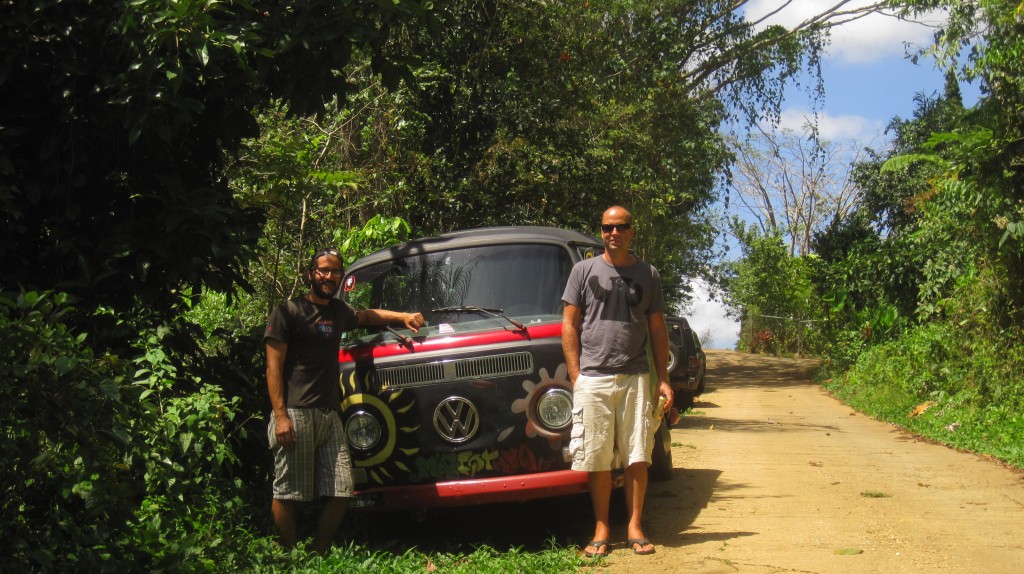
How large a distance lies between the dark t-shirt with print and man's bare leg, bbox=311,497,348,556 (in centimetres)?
60

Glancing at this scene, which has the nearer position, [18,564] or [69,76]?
[18,564]

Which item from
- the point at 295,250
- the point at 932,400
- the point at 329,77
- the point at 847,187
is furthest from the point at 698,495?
the point at 847,187

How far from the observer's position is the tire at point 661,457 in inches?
339

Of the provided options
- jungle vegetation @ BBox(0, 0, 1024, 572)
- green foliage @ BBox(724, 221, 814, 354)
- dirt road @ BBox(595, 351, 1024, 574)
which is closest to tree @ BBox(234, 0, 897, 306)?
jungle vegetation @ BBox(0, 0, 1024, 572)

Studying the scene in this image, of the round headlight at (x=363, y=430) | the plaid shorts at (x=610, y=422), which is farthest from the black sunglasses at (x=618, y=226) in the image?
the round headlight at (x=363, y=430)

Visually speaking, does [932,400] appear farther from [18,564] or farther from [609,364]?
[18,564]

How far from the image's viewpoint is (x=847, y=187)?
51.3 meters

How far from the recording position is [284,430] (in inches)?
254

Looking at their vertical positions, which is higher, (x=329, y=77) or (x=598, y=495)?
(x=329, y=77)

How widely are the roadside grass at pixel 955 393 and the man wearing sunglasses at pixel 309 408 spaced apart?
22.9ft

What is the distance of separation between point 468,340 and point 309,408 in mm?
1098

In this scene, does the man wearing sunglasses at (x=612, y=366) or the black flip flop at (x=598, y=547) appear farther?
the man wearing sunglasses at (x=612, y=366)

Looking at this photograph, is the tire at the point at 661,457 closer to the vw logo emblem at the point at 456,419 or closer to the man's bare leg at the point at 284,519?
the vw logo emblem at the point at 456,419

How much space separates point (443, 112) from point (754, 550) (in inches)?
328
